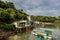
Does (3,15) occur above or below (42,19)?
above

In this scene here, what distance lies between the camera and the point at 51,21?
15600cm

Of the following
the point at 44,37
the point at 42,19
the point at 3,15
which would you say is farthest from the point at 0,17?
the point at 42,19

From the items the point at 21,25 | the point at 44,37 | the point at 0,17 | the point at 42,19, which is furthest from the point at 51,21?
the point at 44,37

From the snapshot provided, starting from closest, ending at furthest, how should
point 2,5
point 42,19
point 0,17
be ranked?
point 0,17, point 2,5, point 42,19

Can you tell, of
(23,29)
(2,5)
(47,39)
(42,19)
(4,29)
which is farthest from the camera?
(42,19)

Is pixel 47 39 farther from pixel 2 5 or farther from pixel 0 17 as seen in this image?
pixel 2 5

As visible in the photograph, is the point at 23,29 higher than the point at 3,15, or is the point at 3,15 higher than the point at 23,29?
the point at 3,15

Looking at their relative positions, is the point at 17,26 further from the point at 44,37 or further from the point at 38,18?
the point at 38,18

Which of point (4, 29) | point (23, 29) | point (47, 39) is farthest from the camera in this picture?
point (23, 29)

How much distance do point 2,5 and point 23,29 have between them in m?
28.4

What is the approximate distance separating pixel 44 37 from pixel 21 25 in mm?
25690

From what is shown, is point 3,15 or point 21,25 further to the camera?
point 21,25

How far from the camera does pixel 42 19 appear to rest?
15388 centimetres

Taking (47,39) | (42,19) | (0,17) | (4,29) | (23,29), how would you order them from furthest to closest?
1. (42,19)
2. (23,29)
3. (0,17)
4. (4,29)
5. (47,39)
